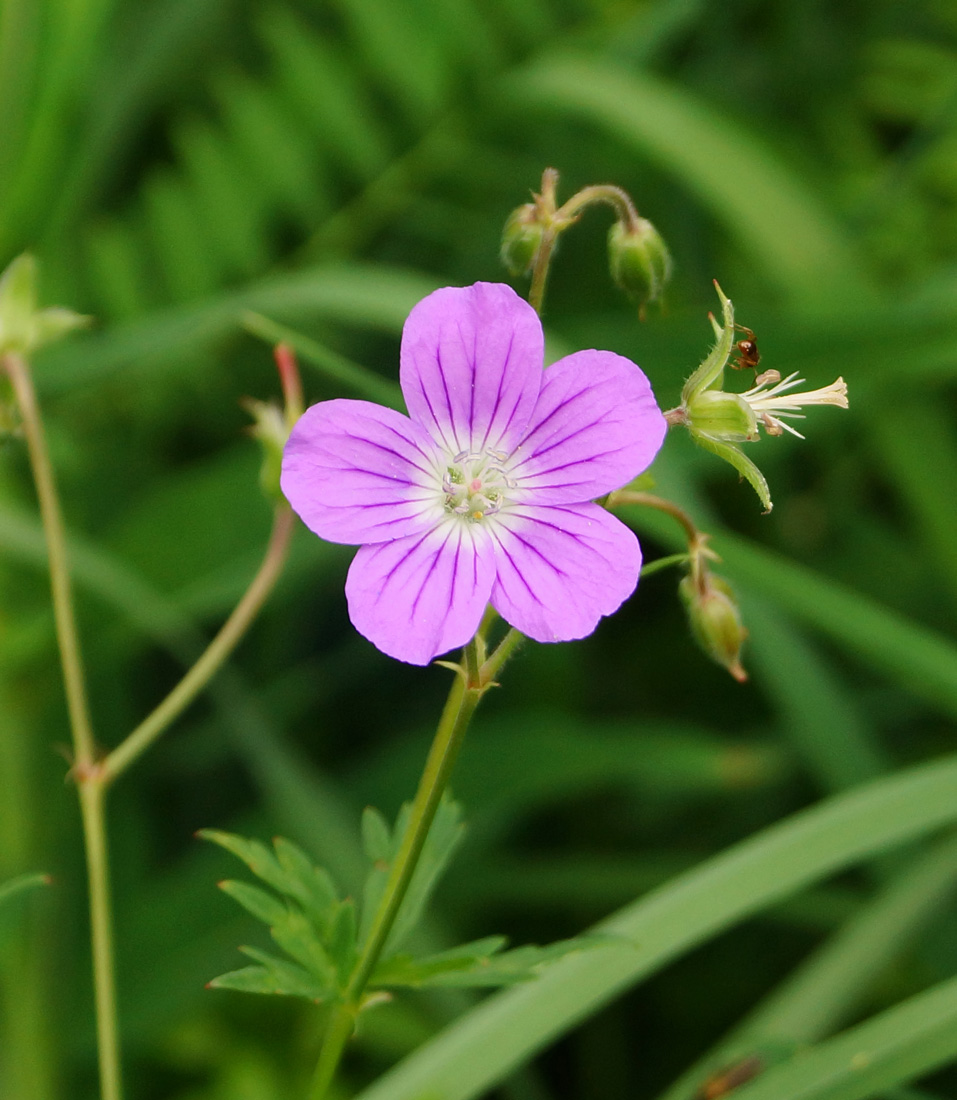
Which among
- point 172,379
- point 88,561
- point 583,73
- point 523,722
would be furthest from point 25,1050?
point 583,73

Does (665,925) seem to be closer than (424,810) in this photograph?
No

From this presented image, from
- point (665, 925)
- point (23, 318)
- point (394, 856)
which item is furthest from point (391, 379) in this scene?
point (394, 856)

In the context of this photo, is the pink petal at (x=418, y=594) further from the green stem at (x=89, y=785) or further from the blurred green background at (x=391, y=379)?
the blurred green background at (x=391, y=379)

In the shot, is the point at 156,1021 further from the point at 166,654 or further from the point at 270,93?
the point at 270,93

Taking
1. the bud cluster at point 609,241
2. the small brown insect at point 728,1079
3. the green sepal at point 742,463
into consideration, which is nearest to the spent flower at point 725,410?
the green sepal at point 742,463

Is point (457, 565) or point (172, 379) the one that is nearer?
point (457, 565)

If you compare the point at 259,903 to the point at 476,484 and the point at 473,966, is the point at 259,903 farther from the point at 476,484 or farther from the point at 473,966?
the point at 476,484
